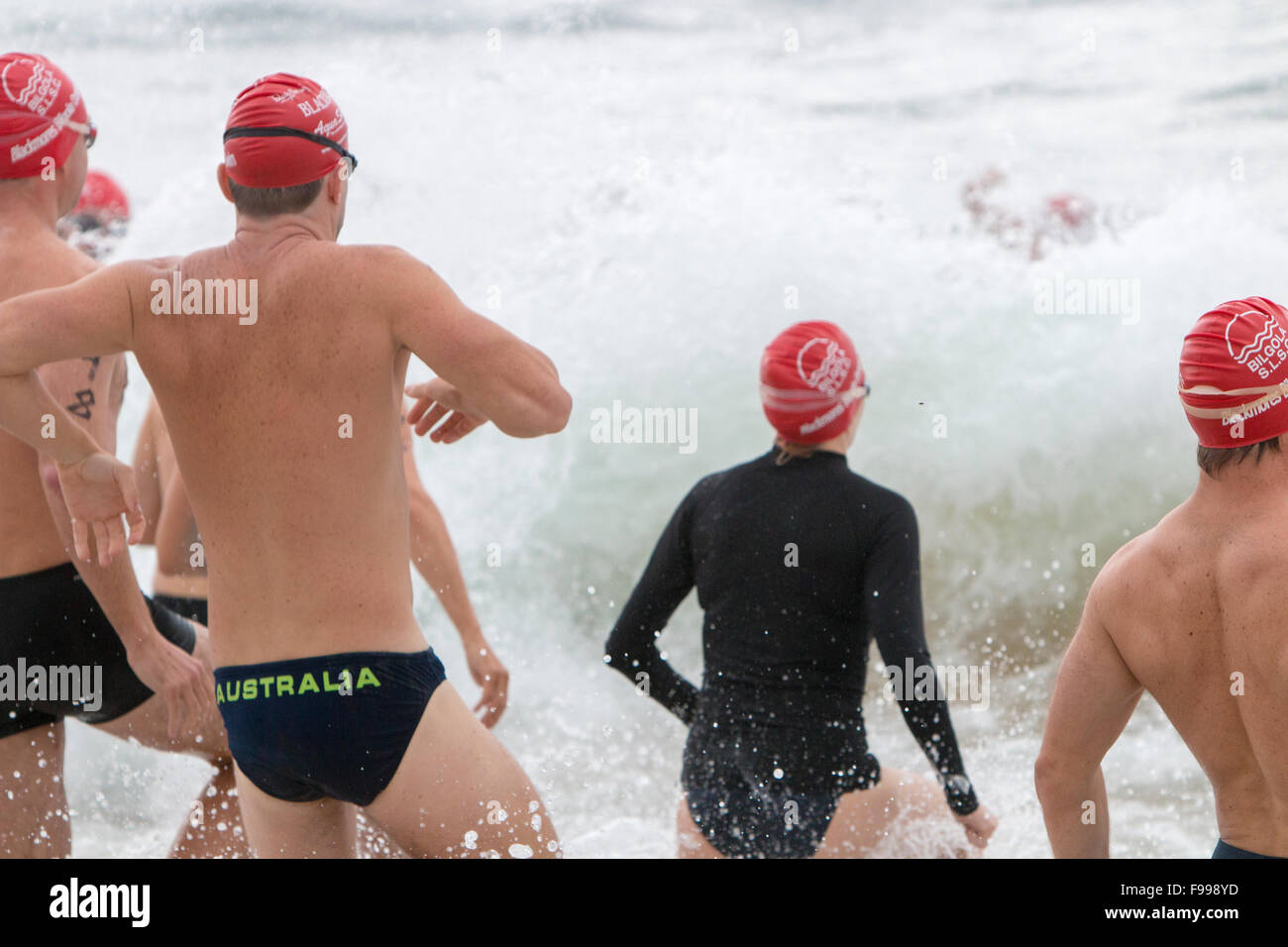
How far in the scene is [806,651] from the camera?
2.89m

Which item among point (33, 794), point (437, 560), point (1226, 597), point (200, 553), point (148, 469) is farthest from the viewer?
Answer: point (148, 469)

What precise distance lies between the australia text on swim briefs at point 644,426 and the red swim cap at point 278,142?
5757 millimetres

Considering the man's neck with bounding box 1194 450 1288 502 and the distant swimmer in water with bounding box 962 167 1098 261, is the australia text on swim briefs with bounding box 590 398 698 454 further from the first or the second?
the man's neck with bounding box 1194 450 1288 502

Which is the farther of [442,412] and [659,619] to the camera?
[659,619]

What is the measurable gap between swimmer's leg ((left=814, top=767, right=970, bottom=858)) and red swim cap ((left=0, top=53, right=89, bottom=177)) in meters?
2.31

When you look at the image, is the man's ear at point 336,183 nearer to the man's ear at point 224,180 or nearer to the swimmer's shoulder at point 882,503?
the man's ear at point 224,180

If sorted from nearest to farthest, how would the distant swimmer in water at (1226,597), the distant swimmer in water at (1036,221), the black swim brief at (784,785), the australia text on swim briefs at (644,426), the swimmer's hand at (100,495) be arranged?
the distant swimmer in water at (1226,597) → the swimmer's hand at (100,495) → the black swim brief at (784,785) → the australia text on swim briefs at (644,426) → the distant swimmer in water at (1036,221)

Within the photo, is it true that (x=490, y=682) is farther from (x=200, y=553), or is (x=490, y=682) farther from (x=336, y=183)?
(x=336, y=183)

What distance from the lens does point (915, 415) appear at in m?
8.20

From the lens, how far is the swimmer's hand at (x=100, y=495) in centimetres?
246

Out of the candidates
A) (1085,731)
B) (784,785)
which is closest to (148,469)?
(784,785)

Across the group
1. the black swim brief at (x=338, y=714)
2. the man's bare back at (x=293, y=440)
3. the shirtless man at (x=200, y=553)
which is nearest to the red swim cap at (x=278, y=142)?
the man's bare back at (x=293, y=440)

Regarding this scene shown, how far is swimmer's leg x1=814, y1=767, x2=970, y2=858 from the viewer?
2.92 m
